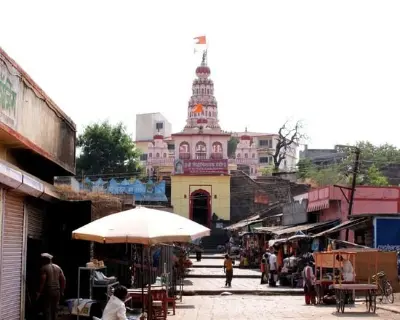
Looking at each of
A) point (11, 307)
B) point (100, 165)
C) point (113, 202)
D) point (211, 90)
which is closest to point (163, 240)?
point (11, 307)

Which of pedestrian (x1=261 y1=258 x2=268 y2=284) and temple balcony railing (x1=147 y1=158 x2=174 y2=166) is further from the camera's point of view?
temple balcony railing (x1=147 y1=158 x2=174 y2=166)

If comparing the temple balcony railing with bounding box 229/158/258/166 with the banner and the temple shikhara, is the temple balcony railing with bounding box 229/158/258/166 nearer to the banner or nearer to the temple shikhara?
the temple shikhara

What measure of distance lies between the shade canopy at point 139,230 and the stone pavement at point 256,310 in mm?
4812

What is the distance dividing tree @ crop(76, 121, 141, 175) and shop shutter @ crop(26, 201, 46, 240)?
63.4 metres

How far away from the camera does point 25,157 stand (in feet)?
47.4

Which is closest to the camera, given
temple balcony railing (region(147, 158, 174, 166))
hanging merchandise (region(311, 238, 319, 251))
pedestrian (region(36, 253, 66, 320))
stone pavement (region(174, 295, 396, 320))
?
pedestrian (region(36, 253, 66, 320))

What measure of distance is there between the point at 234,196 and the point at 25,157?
56852 mm

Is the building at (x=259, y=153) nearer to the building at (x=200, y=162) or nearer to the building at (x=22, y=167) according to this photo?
the building at (x=200, y=162)

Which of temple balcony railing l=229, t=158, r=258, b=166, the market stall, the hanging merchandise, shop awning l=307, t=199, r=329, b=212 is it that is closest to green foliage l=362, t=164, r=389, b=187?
temple balcony railing l=229, t=158, r=258, b=166

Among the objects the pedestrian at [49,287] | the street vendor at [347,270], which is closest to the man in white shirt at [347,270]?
the street vendor at [347,270]

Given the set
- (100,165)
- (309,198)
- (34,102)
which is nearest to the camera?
(34,102)

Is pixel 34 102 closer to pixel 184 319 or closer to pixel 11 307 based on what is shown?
pixel 11 307

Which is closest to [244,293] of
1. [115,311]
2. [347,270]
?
[347,270]

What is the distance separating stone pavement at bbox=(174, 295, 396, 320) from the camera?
17.4 metres
